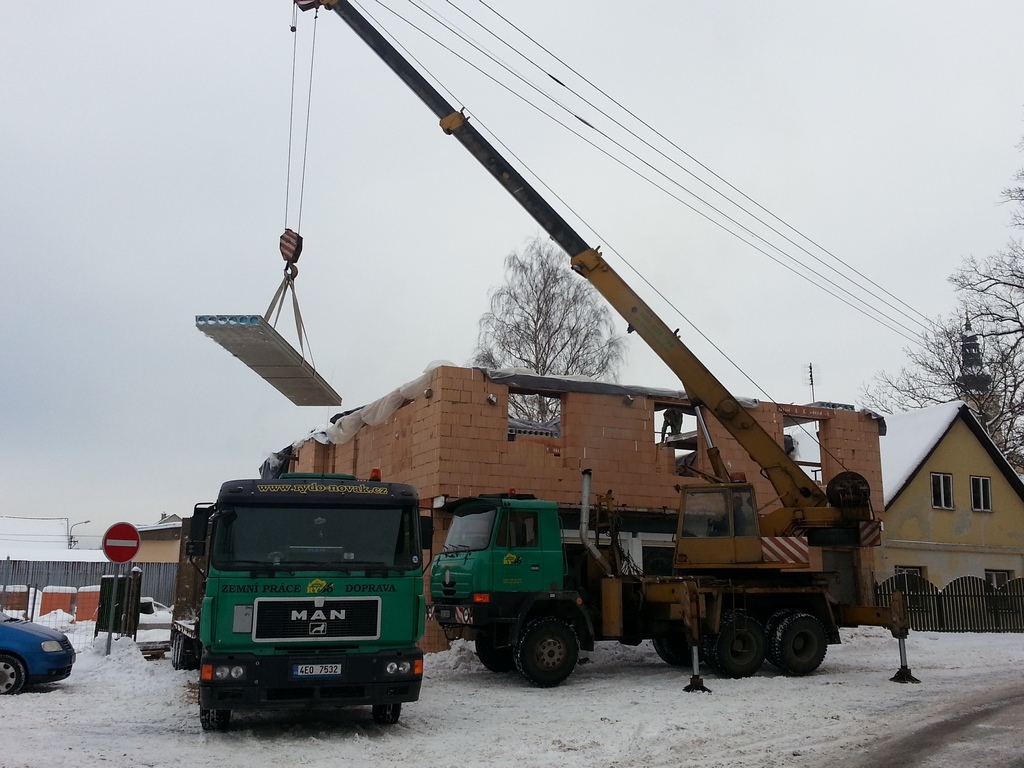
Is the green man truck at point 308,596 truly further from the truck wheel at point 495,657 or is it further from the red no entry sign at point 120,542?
the red no entry sign at point 120,542

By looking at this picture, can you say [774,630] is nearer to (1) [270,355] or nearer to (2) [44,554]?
(1) [270,355]

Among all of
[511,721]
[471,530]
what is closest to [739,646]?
[471,530]

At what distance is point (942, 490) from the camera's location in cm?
2784

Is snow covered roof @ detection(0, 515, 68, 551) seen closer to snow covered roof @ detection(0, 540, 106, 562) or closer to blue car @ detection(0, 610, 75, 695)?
snow covered roof @ detection(0, 540, 106, 562)

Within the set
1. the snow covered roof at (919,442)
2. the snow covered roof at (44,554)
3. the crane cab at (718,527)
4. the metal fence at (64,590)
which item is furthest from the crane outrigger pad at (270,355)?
the snow covered roof at (44,554)

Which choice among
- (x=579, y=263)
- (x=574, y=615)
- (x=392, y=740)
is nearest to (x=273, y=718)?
(x=392, y=740)

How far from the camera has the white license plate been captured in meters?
8.72

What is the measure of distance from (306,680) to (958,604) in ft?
65.4

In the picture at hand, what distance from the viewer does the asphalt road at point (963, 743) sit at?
792 cm

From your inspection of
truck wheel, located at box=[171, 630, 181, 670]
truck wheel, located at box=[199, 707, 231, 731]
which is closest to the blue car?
truck wheel, located at box=[171, 630, 181, 670]

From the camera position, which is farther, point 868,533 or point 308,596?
point 868,533

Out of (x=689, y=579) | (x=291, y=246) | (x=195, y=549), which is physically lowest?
(x=689, y=579)

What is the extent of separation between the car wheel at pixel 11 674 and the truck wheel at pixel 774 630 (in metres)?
10.4

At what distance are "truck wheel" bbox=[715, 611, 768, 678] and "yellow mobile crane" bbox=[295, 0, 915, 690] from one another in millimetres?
19
